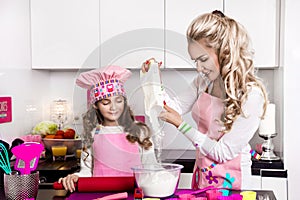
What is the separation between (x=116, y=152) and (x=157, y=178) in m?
0.14

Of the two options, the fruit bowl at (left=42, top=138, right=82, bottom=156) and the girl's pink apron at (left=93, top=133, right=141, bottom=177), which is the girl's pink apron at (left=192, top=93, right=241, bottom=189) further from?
the fruit bowl at (left=42, top=138, right=82, bottom=156)

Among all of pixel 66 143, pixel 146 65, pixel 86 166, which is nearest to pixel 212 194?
pixel 146 65

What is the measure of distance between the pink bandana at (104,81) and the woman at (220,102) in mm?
102

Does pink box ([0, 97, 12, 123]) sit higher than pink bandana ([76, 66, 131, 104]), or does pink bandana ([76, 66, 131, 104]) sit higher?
pink bandana ([76, 66, 131, 104])

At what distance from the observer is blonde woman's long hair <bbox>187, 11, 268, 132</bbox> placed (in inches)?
52.6

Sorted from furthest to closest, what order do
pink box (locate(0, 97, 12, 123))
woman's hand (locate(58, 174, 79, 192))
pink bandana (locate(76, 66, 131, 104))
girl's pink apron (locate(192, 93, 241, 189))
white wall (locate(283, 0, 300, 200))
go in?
white wall (locate(283, 0, 300, 200)) < pink box (locate(0, 97, 12, 123)) < girl's pink apron (locate(192, 93, 241, 189)) < woman's hand (locate(58, 174, 79, 192)) < pink bandana (locate(76, 66, 131, 104))

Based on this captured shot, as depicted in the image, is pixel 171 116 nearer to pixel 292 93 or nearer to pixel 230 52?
pixel 230 52

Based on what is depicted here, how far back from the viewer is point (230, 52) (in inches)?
55.9

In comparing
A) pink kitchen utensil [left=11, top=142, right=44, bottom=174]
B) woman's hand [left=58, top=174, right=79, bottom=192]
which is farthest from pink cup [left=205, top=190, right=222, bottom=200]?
pink kitchen utensil [left=11, top=142, right=44, bottom=174]

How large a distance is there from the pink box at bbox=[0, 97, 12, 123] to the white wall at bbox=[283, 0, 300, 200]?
1.43 metres

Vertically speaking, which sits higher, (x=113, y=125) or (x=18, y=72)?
(x=18, y=72)

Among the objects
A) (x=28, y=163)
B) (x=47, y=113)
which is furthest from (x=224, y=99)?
(x=47, y=113)

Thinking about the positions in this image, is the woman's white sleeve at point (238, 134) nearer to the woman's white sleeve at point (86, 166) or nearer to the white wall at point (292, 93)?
the woman's white sleeve at point (86, 166)

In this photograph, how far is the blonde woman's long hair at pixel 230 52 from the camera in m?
1.34
